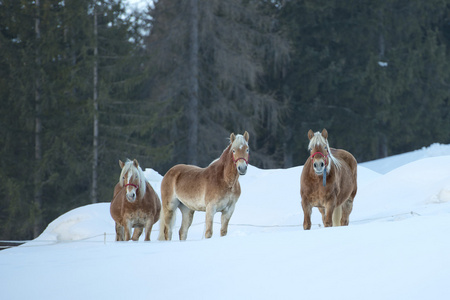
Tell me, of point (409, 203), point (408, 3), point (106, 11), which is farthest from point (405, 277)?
point (408, 3)

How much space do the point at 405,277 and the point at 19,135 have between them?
24441 mm

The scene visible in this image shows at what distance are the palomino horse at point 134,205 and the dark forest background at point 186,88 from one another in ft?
53.0

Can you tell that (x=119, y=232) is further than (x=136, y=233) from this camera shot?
Yes

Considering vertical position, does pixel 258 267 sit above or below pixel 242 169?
below

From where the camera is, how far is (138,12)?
31.7 metres

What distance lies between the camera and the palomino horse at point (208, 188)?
1031cm

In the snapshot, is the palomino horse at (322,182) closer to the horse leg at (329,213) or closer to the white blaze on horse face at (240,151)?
the horse leg at (329,213)

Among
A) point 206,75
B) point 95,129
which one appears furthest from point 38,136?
point 206,75

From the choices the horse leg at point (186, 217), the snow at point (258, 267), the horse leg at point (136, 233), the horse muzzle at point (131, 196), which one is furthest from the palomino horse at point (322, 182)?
the horse leg at point (136, 233)

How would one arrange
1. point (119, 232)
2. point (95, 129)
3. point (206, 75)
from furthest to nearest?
1. point (206, 75)
2. point (95, 129)
3. point (119, 232)

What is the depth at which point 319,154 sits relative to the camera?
32.3ft

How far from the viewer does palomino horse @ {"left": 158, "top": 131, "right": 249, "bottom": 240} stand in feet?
33.8

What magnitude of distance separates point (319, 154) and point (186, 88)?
69.8ft

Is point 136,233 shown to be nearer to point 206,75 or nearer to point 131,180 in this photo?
point 131,180
